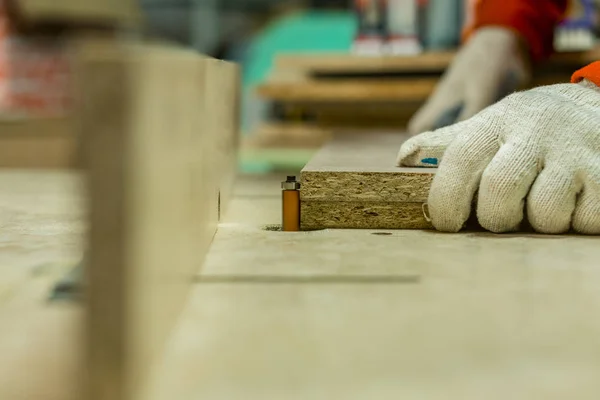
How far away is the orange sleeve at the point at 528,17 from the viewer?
7.16 ft

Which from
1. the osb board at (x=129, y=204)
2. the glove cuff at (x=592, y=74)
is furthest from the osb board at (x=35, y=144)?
the osb board at (x=129, y=204)

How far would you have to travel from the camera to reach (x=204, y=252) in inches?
41.0

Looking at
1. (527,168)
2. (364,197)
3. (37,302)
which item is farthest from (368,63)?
(37,302)

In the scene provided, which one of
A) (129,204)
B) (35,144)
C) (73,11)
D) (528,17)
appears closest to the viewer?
(129,204)

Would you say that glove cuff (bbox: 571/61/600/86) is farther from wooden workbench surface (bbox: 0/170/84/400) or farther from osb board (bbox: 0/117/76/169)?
osb board (bbox: 0/117/76/169)

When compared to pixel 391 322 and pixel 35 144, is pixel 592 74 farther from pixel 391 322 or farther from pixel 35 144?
pixel 35 144

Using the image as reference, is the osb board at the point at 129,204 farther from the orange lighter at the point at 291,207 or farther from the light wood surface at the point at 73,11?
the light wood surface at the point at 73,11

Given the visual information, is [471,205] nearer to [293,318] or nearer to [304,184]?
[304,184]

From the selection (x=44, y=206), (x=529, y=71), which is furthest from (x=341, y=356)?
(x=529, y=71)

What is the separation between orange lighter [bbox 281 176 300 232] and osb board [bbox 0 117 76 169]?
4.51 feet

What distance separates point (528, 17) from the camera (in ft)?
7.22

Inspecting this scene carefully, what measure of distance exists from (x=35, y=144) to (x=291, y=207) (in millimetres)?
1548

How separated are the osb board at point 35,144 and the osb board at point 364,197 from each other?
55.1 inches

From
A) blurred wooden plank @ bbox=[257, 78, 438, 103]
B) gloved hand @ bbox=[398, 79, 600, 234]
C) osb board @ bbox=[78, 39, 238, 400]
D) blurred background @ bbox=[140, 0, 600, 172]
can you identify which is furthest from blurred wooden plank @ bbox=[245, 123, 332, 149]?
osb board @ bbox=[78, 39, 238, 400]
